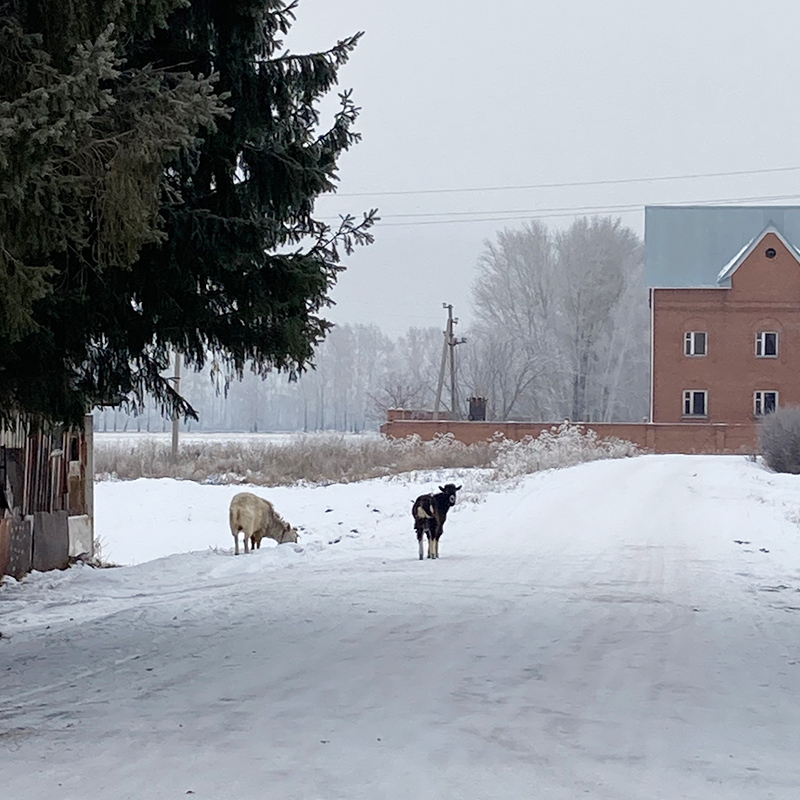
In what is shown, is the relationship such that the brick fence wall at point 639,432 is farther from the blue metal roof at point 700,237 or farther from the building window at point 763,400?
the blue metal roof at point 700,237

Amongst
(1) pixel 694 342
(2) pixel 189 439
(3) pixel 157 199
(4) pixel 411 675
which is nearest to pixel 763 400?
(1) pixel 694 342

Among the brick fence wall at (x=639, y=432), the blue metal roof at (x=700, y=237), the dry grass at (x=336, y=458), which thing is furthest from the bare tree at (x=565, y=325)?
the dry grass at (x=336, y=458)

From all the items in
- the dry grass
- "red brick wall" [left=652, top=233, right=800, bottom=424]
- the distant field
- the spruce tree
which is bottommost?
the dry grass

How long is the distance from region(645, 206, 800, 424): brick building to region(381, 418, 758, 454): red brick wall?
21.8 ft

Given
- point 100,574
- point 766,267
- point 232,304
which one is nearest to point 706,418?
point 766,267

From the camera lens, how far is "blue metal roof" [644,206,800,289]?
211 feet

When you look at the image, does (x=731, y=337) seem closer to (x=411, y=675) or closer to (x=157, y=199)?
(x=411, y=675)

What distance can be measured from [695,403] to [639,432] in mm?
9157

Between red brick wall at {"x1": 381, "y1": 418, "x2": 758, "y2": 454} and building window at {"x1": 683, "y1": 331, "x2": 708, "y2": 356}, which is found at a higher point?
building window at {"x1": 683, "y1": 331, "x2": 708, "y2": 356}

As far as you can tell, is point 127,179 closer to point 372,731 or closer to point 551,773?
point 372,731

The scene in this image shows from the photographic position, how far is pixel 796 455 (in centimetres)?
3662

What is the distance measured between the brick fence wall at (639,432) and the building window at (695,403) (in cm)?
660

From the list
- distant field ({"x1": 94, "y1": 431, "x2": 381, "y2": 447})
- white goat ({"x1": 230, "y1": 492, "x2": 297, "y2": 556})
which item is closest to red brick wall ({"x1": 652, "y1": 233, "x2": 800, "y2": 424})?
distant field ({"x1": 94, "y1": 431, "x2": 381, "y2": 447})

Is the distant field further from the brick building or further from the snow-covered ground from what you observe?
the snow-covered ground
